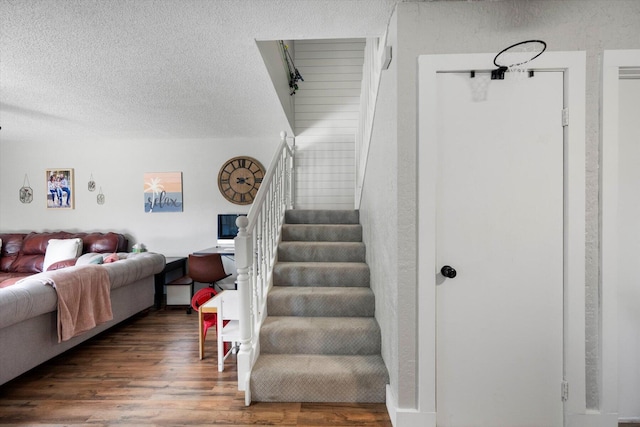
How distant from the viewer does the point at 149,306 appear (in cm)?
363

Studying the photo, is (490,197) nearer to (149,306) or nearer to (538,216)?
(538,216)

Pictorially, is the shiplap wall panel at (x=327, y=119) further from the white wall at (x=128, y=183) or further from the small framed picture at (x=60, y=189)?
the small framed picture at (x=60, y=189)

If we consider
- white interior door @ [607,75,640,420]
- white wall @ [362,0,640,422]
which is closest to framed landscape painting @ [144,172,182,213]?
white wall @ [362,0,640,422]

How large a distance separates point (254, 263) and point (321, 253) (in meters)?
0.82

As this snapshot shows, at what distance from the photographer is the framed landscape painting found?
4.51 m

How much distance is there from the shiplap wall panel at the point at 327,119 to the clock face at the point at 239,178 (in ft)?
2.50

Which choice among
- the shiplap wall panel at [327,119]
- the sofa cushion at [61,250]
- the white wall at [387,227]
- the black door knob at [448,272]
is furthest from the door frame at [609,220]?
the sofa cushion at [61,250]

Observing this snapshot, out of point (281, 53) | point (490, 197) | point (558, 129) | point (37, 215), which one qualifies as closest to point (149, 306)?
point (37, 215)

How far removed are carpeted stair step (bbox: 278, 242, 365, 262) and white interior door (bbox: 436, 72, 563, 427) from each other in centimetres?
125

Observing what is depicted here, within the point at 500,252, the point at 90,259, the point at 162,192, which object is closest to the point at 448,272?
the point at 500,252

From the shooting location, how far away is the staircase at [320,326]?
1805 millimetres

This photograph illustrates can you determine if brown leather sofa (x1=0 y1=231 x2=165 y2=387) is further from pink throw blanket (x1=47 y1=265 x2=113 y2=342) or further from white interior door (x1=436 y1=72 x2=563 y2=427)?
white interior door (x1=436 y1=72 x2=563 y2=427)

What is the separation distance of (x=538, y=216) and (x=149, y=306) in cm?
423

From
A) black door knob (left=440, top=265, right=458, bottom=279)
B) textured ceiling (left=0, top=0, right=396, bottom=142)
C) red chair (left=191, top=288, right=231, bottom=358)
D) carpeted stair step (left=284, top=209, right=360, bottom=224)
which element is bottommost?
red chair (left=191, top=288, right=231, bottom=358)
